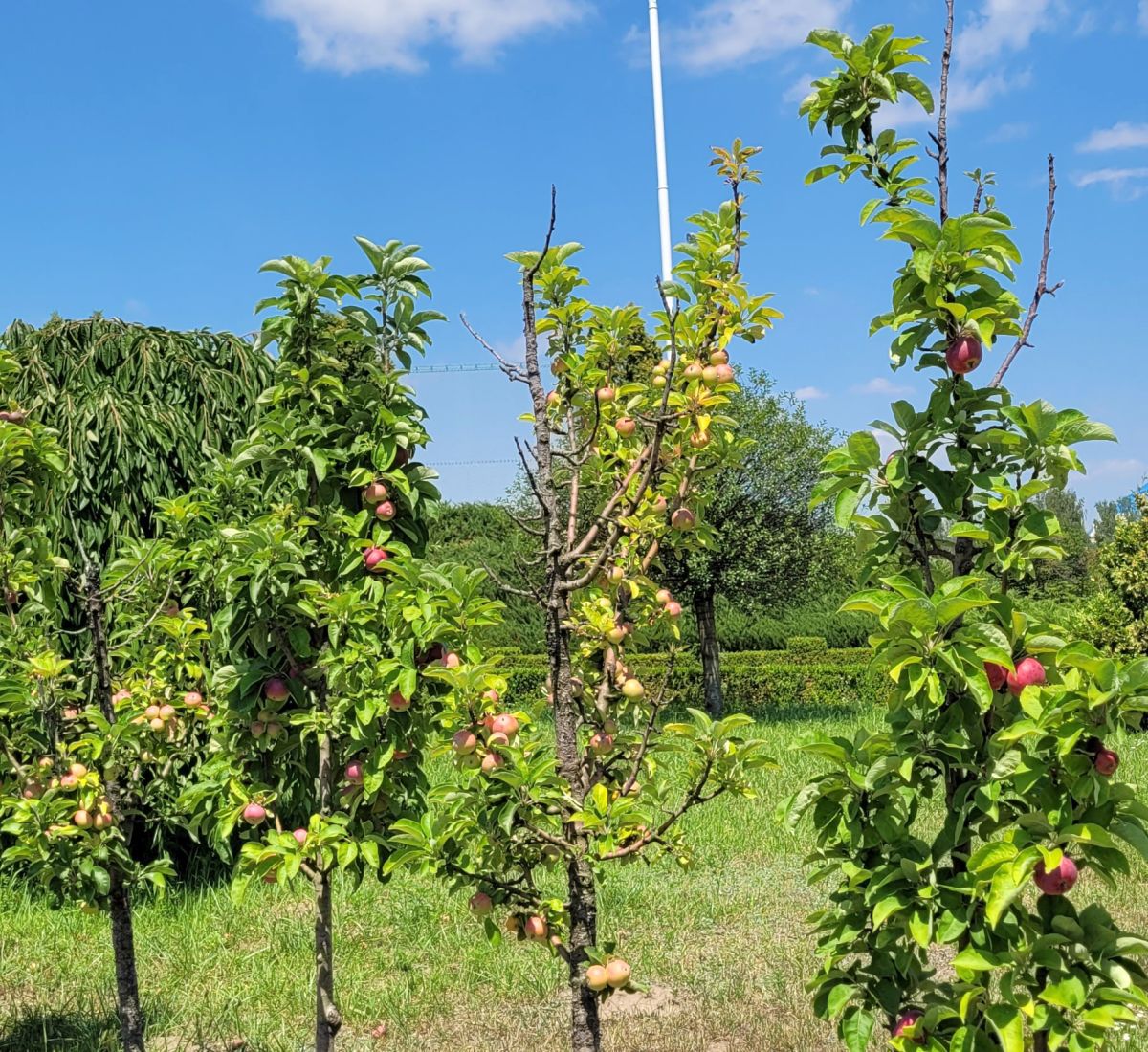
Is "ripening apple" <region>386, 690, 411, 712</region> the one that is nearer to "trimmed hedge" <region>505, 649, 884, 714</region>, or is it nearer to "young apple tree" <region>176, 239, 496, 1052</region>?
"young apple tree" <region>176, 239, 496, 1052</region>

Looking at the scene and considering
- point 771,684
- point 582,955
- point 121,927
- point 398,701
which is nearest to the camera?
point 582,955

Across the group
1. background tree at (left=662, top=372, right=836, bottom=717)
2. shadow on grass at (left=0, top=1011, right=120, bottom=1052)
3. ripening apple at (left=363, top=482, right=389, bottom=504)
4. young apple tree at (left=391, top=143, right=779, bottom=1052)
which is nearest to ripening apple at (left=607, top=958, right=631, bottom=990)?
young apple tree at (left=391, top=143, right=779, bottom=1052)

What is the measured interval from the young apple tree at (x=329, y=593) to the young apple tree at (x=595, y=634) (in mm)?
368

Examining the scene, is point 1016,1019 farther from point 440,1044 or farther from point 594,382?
point 440,1044

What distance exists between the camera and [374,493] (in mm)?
3186

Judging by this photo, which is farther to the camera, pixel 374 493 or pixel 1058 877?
pixel 374 493

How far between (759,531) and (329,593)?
33.7 feet

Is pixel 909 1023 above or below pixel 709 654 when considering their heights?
below

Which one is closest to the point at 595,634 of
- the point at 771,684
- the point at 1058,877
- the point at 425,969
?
the point at 1058,877

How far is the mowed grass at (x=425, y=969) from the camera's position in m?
→ 4.27

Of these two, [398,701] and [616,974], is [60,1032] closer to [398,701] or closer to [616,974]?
[398,701]

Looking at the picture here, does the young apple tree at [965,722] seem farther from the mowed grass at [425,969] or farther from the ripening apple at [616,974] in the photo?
the mowed grass at [425,969]

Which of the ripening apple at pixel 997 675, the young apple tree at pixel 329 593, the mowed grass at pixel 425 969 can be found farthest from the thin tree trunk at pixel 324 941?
the ripening apple at pixel 997 675

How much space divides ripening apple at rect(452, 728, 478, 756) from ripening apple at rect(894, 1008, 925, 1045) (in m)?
1.12
